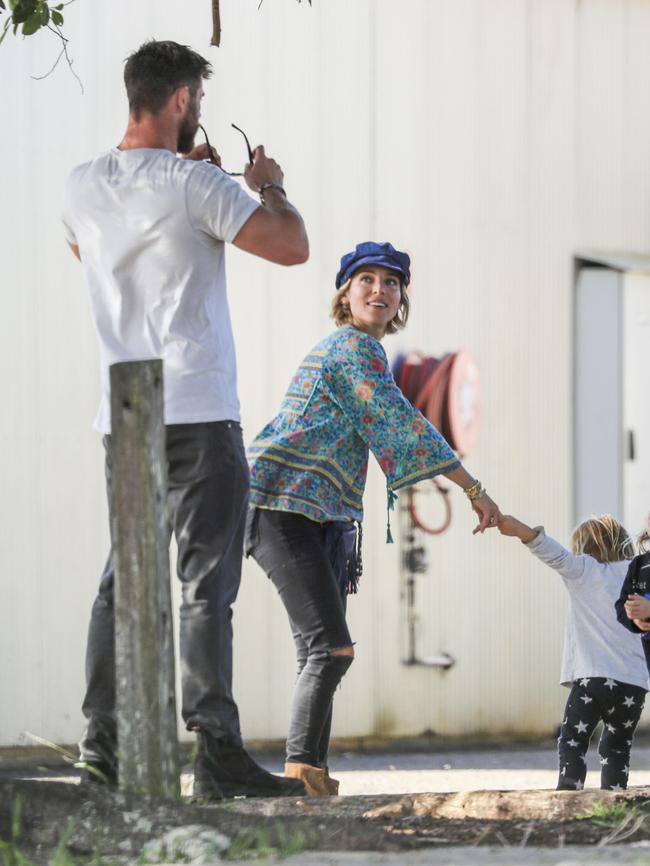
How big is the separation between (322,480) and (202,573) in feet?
2.24

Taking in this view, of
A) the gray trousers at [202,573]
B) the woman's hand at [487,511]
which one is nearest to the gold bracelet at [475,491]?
the woman's hand at [487,511]

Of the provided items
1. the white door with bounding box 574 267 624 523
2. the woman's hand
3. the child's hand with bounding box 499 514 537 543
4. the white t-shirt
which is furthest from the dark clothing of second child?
the white door with bounding box 574 267 624 523

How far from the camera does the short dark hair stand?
4.33m

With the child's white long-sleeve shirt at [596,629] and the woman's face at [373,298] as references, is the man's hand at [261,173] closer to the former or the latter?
the woman's face at [373,298]

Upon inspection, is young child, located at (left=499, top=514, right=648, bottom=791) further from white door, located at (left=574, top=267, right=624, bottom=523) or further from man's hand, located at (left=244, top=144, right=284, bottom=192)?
white door, located at (left=574, top=267, right=624, bottom=523)

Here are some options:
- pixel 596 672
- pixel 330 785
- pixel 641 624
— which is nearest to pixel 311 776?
pixel 330 785

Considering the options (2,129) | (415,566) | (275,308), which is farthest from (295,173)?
(415,566)

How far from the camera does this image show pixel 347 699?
7.75m

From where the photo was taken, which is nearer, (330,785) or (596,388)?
(330,785)

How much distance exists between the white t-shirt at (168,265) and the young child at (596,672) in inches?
64.4

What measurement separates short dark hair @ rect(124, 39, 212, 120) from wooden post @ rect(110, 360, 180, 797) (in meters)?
0.88

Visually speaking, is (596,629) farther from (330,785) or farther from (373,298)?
(373,298)

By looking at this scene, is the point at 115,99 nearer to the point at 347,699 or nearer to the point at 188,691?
the point at 347,699

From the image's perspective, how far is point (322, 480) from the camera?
481cm
